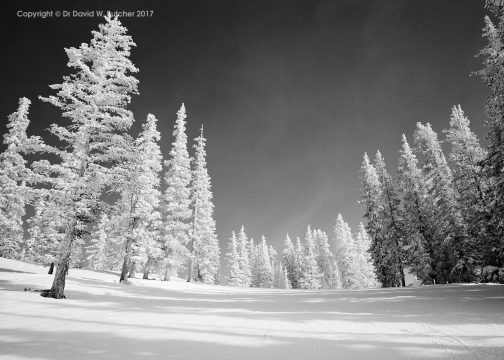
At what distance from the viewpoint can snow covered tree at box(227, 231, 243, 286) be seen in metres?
67.2

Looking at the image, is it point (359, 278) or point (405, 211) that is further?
point (359, 278)

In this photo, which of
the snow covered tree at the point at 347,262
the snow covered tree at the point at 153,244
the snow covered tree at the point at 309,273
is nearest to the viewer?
the snow covered tree at the point at 153,244

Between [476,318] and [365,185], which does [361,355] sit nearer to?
[476,318]

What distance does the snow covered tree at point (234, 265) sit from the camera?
67188 millimetres

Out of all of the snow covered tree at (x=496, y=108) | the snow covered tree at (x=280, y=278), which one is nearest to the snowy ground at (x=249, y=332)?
the snow covered tree at (x=496, y=108)

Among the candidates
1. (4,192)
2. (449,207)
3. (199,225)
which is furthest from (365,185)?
(4,192)

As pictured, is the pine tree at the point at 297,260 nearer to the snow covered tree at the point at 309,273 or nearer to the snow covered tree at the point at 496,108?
the snow covered tree at the point at 309,273

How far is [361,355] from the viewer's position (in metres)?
6.68

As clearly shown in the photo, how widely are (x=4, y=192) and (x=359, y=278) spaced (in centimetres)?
6108

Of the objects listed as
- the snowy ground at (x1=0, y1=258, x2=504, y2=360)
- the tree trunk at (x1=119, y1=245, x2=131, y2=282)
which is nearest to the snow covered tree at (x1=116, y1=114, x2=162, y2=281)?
the tree trunk at (x1=119, y1=245, x2=131, y2=282)

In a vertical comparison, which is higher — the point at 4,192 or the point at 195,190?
the point at 195,190

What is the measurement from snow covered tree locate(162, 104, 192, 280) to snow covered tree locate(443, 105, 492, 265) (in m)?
29.1

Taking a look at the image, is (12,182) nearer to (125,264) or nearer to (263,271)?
(125,264)

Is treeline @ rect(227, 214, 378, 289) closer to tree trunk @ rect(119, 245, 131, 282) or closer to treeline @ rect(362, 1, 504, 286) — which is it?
treeline @ rect(362, 1, 504, 286)
